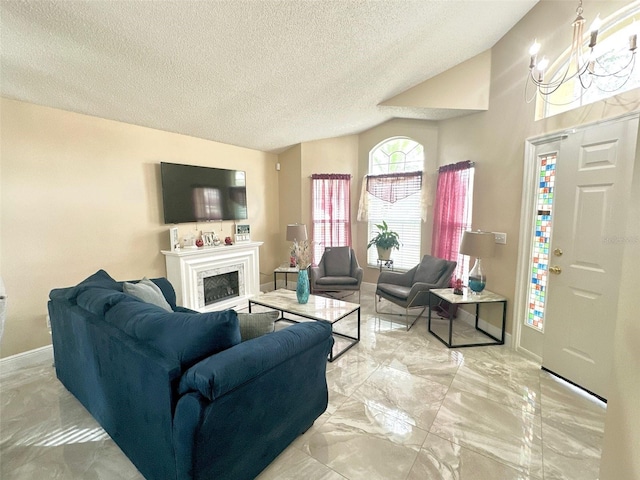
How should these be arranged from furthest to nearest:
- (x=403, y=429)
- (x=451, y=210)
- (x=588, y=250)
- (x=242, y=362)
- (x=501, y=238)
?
(x=451, y=210), (x=501, y=238), (x=588, y=250), (x=403, y=429), (x=242, y=362)

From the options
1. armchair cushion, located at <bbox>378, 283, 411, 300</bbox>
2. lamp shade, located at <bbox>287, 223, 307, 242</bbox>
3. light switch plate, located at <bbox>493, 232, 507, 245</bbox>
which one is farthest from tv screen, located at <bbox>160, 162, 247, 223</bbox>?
light switch plate, located at <bbox>493, 232, 507, 245</bbox>

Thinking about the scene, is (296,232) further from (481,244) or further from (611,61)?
(611,61)

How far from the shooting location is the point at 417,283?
3668 millimetres

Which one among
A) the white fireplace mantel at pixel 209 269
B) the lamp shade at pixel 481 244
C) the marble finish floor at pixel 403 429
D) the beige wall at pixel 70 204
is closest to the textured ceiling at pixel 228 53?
the beige wall at pixel 70 204

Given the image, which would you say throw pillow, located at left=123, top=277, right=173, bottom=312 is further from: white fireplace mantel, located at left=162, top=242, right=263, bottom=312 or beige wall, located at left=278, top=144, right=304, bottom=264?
beige wall, located at left=278, top=144, right=304, bottom=264

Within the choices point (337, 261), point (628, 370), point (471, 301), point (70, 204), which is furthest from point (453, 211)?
point (70, 204)

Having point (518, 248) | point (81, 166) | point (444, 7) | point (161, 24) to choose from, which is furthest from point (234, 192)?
point (518, 248)

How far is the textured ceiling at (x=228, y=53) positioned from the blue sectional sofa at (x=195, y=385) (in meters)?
1.85

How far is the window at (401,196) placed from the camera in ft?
15.6

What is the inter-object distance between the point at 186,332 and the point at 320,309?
1.90 m

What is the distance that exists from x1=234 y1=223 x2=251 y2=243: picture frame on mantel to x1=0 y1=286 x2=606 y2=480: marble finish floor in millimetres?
2656

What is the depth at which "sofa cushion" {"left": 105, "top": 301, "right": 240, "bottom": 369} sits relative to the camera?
1.34 m

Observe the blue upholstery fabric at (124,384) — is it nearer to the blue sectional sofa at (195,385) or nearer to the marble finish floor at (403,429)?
the blue sectional sofa at (195,385)

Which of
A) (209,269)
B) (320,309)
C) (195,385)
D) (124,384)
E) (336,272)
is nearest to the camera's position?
(195,385)
